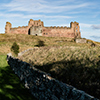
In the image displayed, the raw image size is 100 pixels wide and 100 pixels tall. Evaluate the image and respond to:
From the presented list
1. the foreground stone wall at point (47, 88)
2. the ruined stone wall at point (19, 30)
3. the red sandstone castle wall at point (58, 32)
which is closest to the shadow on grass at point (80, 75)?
the foreground stone wall at point (47, 88)

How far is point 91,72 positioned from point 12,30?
7241 cm

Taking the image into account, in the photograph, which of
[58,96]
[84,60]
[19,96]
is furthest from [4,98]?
[84,60]

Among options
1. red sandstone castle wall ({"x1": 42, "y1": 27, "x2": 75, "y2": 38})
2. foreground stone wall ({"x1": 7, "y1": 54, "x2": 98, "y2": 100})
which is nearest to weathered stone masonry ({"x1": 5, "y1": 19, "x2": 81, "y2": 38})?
red sandstone castle wall ({"x1": 42, "y1": 27, "x2": 75, "y2": 38})

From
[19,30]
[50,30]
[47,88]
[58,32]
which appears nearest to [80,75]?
[47,88]

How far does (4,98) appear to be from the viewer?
7.41 metres

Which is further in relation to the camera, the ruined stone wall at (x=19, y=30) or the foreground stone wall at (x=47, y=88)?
the ruined stone wall at (x=19, y=30)

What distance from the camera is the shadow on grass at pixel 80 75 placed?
6.63 metres

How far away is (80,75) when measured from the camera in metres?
7.90

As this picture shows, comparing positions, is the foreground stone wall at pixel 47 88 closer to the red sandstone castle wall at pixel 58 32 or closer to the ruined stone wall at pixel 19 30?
the red sandstone castle wall at pixel 58 32

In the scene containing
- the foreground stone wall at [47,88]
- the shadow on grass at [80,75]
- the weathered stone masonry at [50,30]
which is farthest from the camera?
the weathered stone masonry at [50,30]

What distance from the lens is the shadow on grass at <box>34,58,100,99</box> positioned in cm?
663

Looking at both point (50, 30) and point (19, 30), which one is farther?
point (50, 30)

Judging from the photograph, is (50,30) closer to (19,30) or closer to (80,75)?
(19,30)

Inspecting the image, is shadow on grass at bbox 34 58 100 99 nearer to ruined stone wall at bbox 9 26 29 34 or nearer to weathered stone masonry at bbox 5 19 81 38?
weathered stone masonry at bbox 5 19 81 38
